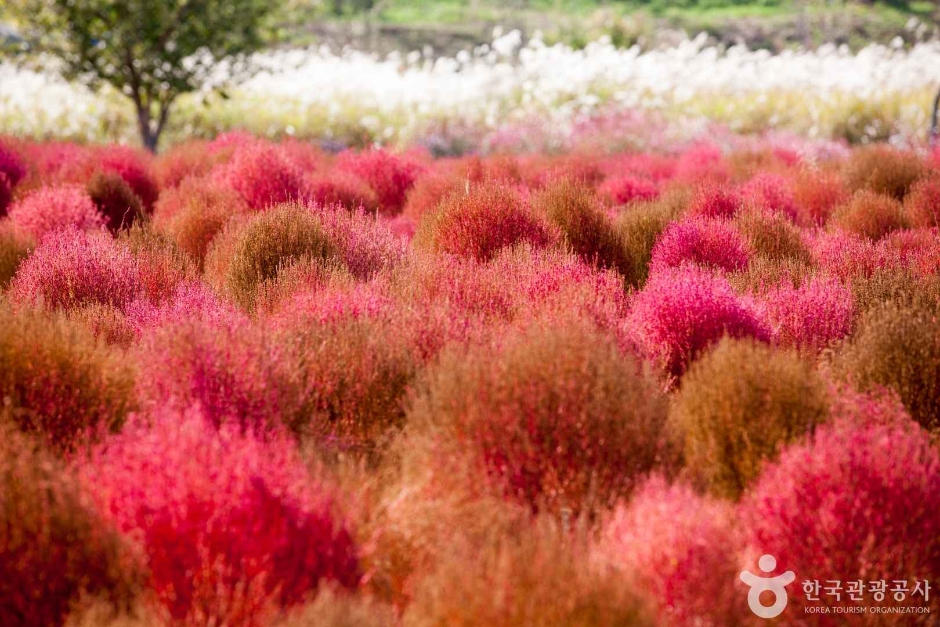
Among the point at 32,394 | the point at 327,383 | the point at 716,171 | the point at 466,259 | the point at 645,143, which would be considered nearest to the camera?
the point at 32,394

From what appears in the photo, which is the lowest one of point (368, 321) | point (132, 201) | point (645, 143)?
point (645, 143)

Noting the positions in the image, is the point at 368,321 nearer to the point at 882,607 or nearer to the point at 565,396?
the point at 565,396

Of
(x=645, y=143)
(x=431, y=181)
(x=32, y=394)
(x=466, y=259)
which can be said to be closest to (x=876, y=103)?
(x=645, y=143)

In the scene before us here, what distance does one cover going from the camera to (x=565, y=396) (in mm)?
3115

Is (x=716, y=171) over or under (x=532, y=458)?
under

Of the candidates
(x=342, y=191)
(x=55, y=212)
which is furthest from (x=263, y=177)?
(x=55, y=212)

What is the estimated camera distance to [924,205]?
23.3 ft

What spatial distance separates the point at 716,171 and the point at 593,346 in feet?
19.1

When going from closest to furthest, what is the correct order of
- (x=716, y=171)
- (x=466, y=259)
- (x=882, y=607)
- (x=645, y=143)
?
1. (x=882, y=607)
2. (x=466, y=259)
3. (x=716, y=171)
4. (x=645, y=143)

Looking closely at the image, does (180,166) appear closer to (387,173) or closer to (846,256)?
(387,173)

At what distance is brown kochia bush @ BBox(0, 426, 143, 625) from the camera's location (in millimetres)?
2404

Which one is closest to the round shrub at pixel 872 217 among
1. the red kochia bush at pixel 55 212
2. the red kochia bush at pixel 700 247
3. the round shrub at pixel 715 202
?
the round shrub at pixel 715 202

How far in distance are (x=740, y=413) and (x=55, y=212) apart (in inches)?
191

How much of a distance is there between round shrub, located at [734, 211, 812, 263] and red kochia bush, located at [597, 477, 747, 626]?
344cm
